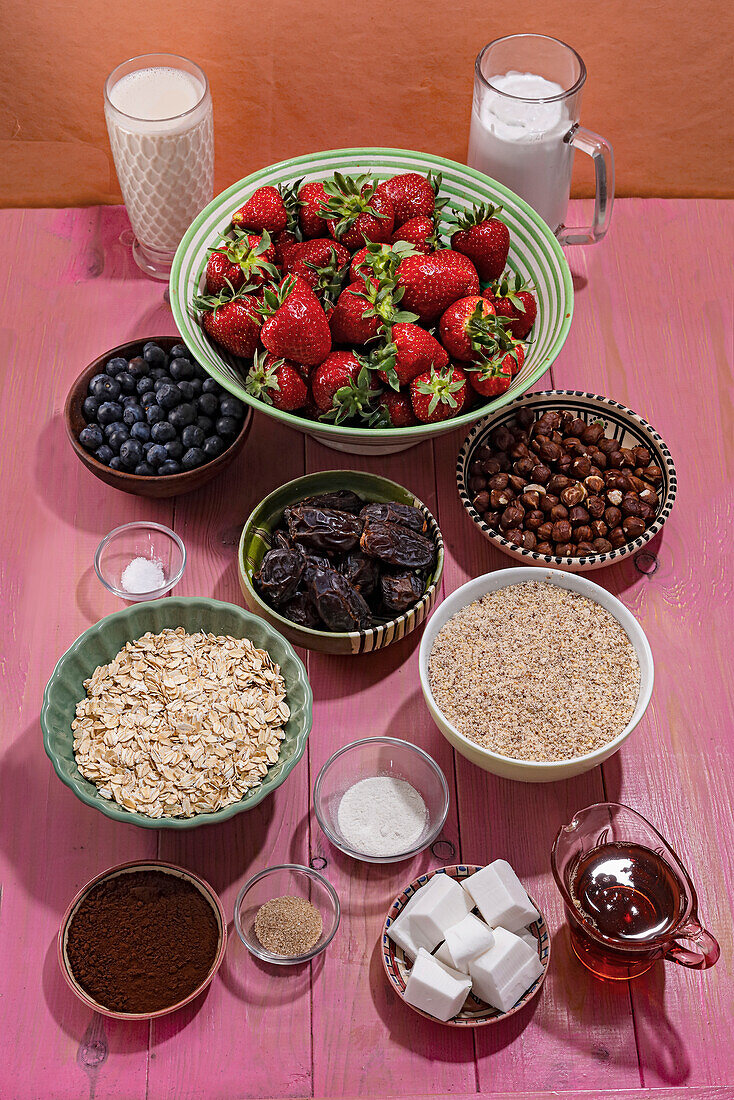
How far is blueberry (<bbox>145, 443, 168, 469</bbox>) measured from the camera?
142 cm

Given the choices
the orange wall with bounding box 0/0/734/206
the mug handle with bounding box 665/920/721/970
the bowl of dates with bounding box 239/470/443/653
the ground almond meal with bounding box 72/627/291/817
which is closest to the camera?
the mug handle with bounding box 665/920/721/970

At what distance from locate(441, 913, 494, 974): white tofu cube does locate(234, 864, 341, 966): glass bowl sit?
144mm

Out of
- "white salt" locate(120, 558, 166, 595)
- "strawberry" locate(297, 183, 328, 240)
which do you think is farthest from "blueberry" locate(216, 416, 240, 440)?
"strawberry" locate(297, 183, 328, 240)

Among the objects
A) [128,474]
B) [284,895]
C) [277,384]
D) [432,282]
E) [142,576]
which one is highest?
[432,282]

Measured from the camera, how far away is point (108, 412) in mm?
1447

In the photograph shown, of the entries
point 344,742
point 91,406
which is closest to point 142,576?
point 91,406

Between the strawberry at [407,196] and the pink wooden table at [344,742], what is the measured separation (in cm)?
35

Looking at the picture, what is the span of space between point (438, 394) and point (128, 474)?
0.45 meters

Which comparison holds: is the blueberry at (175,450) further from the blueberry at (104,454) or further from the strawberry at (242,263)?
the strawberry at (242,263)

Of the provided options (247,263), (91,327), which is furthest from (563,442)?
(91,327)

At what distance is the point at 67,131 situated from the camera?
76.8 inches

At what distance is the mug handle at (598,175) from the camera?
64.2 inches

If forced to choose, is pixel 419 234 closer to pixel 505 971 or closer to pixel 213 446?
pixel 213 446

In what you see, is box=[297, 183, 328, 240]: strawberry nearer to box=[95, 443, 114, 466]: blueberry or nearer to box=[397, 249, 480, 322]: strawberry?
box=[397, 249, 480, 322]: strawberry
